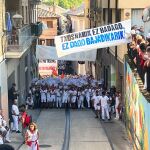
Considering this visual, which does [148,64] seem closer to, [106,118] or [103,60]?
[106,118]

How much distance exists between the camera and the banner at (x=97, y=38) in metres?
22.3

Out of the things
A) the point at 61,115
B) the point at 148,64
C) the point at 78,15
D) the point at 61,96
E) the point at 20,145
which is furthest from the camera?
the point at 78,15

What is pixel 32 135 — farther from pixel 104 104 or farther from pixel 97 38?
pixel 104 104

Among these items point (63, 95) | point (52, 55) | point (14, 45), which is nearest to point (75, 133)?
point (14, 45)

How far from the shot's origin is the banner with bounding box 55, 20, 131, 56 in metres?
22.3

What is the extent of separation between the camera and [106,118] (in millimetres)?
27375

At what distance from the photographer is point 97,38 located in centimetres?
2294

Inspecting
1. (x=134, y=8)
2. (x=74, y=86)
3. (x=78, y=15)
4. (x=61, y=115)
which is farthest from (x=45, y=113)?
(x=78, y=15)

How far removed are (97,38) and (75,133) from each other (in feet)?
13.2

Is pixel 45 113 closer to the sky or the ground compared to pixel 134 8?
closer to the ground

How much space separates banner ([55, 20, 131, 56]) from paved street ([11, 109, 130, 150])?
11.4 ft

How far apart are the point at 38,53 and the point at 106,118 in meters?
13.0

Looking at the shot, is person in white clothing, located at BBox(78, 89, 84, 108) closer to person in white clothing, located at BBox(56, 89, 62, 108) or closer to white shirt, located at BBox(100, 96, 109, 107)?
person in white clothing, located at BBox(56, 89, 62, 108)

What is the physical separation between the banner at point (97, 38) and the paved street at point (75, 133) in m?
3.49
